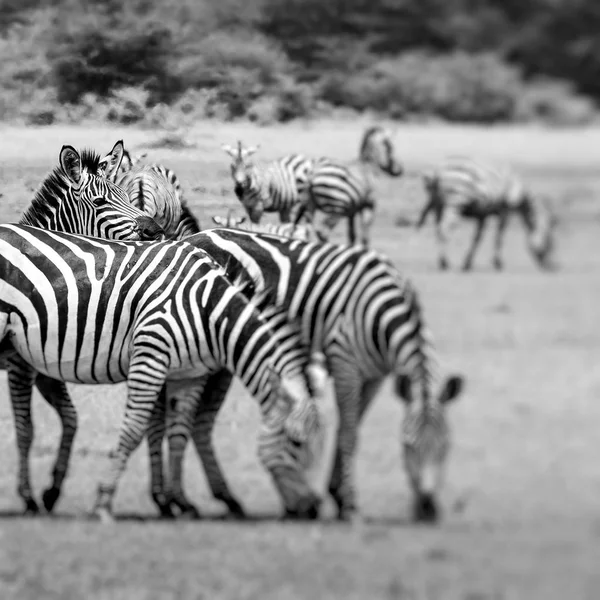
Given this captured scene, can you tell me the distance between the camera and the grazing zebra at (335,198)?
688cm

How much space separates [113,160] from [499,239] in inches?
248

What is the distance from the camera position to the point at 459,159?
12.5 meters

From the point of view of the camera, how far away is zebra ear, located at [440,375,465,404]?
4.87 m

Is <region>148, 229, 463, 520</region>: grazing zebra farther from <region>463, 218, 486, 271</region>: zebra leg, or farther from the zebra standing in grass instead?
<region>463, 218, 486, 271</region>: zebra leg

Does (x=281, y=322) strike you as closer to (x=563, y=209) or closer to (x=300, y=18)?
(x=563, y=209)

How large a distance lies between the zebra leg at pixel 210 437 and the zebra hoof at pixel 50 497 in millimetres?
813

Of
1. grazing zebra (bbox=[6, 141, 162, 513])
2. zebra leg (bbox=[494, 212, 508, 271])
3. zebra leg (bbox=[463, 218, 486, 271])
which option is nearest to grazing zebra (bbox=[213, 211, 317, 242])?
grazing zebra (bbox=[6, 141, 162, 513])

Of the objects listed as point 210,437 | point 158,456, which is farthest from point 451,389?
point 158,456

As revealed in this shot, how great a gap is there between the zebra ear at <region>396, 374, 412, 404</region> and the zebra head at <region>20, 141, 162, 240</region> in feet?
6.12

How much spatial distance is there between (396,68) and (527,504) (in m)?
13.7

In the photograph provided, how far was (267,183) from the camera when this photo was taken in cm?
659

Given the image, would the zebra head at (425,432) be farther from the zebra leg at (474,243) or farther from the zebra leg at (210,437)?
the zebra leg at (474,243)

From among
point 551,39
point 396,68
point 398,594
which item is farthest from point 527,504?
point 396,68

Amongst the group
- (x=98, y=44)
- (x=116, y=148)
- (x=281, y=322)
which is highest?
(x=98, y=44)
